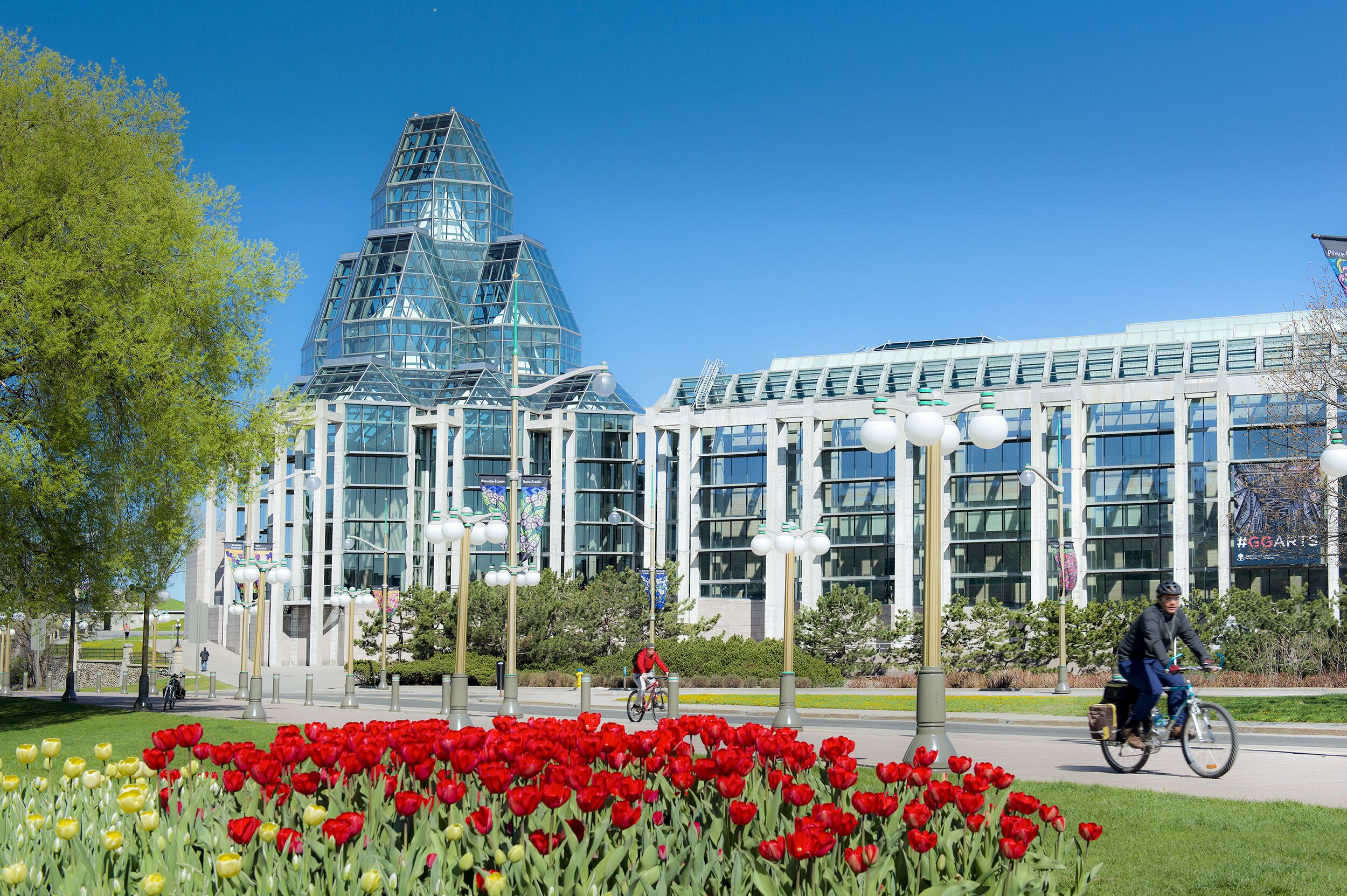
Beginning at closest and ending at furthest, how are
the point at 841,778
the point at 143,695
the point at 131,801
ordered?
the point at 131,801, the point at 841,778, the point at 143,695

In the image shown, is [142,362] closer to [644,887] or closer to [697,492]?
[644,887]

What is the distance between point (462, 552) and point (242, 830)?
808 inches

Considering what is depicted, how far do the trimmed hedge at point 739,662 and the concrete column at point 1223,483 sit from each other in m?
29.8

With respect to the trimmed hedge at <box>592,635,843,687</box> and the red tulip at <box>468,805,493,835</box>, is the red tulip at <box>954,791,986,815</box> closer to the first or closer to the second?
the red tulip at <box>468,805,493,835</box>

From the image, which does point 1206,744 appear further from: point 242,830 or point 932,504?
point 242,830

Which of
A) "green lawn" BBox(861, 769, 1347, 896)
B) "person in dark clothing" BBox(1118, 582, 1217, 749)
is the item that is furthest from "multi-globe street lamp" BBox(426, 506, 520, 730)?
"green lawn" BBox(861, 769, 1347, 896)

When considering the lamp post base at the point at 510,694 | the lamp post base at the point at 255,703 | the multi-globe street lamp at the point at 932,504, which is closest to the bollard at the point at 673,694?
the lamp post base at the point at 510,694

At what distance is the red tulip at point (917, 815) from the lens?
6129 millimetres

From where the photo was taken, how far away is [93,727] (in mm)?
25188

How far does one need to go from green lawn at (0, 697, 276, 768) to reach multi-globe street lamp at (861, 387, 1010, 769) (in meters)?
8.96

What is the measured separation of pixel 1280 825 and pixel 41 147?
79.6ft

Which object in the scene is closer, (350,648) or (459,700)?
(459,700)

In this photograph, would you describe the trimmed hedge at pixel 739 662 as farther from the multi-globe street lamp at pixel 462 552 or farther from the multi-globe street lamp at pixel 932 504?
→ the multi-globe street lamp at pixel 932 504

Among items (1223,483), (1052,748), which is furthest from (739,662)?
(1223,483)
